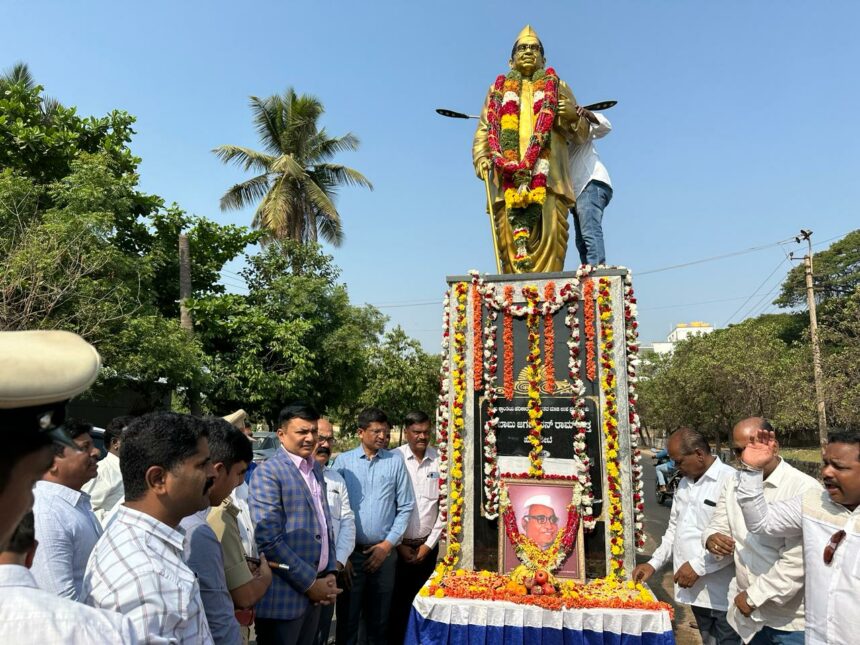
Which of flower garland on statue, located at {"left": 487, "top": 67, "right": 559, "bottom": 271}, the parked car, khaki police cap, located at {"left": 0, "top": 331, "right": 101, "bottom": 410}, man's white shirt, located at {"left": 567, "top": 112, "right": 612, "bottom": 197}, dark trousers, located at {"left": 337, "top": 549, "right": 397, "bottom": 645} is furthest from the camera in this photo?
the parked car

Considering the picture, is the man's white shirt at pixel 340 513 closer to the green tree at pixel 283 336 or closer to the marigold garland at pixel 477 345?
the marigold garland at pixel 477 345

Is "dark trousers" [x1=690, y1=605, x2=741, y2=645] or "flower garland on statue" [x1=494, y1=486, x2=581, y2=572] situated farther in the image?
"flower garland on statue" [x1=494, y1=486, x2=581, y2=572]

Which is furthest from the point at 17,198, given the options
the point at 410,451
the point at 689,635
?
the point at 689,635

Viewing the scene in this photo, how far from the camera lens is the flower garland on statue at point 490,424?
16.3ft

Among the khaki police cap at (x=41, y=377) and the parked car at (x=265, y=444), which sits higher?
the khaki police cap at (x=41, y=377)

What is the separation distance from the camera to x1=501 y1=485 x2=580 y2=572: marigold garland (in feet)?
15.3

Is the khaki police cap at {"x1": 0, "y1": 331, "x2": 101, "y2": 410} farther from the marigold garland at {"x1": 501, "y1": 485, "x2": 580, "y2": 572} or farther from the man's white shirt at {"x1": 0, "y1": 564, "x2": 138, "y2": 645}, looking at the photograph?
the marigold garland at {"x1": 501, "y1": 485, "x2": 580, "y2": 572}

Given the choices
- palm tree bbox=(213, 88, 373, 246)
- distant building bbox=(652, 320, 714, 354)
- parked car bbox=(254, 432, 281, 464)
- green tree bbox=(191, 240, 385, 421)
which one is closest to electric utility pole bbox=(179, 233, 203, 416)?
green tree bbox=(191, 240, 385, 421)

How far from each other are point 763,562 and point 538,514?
178 centimetres

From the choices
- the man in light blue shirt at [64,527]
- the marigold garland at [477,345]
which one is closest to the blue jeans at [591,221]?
the marigold garland at [477,345]

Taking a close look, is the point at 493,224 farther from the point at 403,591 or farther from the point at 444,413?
the point at 403,591

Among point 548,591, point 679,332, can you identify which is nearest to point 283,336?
point 548,591

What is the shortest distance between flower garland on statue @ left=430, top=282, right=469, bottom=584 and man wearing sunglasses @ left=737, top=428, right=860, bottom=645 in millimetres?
2575

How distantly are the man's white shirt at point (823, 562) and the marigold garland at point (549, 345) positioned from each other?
2184 millimetres
